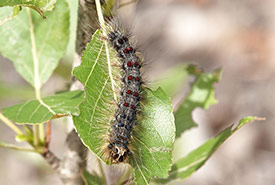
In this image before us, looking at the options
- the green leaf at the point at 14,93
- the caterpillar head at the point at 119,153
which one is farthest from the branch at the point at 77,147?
the green leaf at the point at 14,93

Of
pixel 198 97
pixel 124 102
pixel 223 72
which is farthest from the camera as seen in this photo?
pixel 223 72

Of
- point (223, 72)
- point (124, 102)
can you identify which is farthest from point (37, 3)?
point (223, 72)

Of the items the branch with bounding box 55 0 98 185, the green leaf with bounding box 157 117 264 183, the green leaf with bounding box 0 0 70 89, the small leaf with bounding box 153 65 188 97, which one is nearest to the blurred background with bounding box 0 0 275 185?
the small leaf with bounding box 153 65 188 97

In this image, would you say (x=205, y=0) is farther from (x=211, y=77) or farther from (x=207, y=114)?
(x=211, y=77)

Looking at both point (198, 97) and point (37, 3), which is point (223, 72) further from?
point (37, 3)

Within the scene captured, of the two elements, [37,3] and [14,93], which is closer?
[37,3]

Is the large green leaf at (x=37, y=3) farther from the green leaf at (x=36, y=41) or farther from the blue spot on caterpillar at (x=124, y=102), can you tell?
the green leaf at (x=36, y=41)

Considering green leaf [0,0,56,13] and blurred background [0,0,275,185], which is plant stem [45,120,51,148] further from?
blurred background [0,0,275,185]
